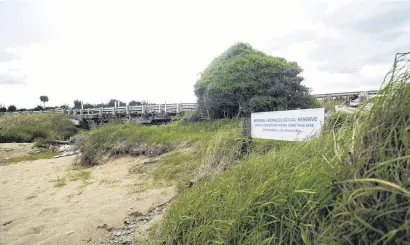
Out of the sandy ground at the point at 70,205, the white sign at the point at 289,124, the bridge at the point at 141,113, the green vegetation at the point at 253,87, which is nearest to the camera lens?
the sandy ground at the point at 70,205

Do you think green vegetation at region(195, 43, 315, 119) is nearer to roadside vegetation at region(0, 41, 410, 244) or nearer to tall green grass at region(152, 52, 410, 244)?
roadside vegetation at region(0, 41, 410, 244)

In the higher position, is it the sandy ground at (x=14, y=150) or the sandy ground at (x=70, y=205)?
the sandy ground at (x=70, y=205)

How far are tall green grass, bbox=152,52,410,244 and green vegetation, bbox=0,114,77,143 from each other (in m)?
21.6

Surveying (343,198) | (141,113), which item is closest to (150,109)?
(141,113)

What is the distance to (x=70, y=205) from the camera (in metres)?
5.88

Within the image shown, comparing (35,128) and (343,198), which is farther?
(35,128)

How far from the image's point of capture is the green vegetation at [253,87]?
40.1 feet

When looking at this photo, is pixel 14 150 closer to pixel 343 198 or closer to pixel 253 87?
pixel 253 87

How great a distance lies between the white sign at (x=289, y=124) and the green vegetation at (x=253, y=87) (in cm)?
564

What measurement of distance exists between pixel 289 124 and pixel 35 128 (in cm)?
2447

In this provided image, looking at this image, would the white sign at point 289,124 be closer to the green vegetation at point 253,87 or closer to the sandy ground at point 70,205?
the sandy ground at point 70,205

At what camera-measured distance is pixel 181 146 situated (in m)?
9.02

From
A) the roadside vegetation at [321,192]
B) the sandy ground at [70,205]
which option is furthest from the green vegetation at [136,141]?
the roadside vegetation at [321,192]

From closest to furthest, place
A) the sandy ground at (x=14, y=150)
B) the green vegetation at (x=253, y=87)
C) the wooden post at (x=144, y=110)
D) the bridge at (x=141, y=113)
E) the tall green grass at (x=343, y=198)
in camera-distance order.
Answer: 1. the tall green grass at (x=343, y=198)
2. the green vegetation at (x=253, y=87)
3. the sandy ground at (x=14, y=150)
4. the bridge at (x=141, y=113)
5. the wooden post at (x=144, y=110)
